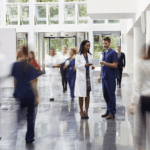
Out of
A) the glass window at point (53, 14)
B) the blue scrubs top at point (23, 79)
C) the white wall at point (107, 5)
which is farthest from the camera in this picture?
the glass window at point (53, 14)

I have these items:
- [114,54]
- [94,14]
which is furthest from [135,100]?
[94,14]

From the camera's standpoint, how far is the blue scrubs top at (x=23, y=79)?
201 inches

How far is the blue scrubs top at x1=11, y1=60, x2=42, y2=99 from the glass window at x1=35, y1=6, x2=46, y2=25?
2313cm

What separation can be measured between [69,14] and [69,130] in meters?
22.1

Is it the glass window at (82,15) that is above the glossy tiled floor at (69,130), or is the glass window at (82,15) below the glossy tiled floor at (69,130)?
above

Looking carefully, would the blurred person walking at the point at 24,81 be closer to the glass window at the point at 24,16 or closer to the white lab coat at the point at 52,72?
the white lab coat at the point at 52,72

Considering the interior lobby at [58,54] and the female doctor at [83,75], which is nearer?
the interior lobby at [58,54]

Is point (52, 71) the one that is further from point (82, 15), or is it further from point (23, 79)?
point (82, 15)

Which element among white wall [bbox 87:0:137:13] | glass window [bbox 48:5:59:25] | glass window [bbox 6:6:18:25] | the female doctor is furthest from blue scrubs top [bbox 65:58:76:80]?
glass window [bbox 6:6:18:25]

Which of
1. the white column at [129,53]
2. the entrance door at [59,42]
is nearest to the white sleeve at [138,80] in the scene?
the white column at [129,53]

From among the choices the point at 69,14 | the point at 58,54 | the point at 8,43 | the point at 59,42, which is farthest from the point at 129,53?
the point at 8,43

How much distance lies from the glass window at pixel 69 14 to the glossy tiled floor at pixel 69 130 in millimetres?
18895

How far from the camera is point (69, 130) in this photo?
6297 millimetres

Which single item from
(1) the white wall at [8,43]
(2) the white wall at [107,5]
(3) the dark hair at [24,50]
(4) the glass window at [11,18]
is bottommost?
(3) the dark hair at [24,50]
